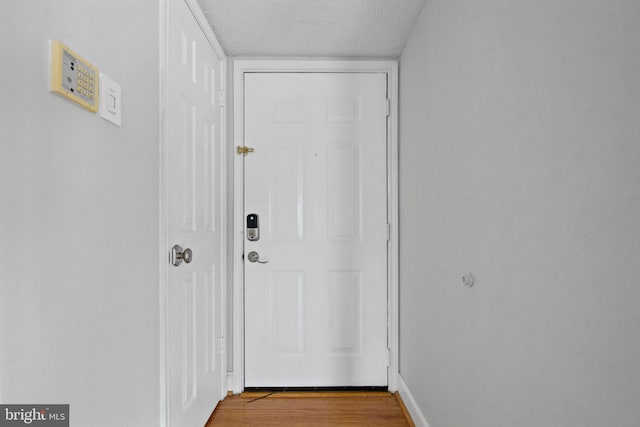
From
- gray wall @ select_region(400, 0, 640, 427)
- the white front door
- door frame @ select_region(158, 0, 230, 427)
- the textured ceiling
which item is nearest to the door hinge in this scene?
the white front door

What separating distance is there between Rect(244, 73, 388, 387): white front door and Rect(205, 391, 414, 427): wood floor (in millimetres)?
88

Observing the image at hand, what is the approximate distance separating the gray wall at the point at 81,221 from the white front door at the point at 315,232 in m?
0.95

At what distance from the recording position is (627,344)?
2.06ft

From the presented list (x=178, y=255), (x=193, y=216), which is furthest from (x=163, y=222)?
(x=193, y=216)

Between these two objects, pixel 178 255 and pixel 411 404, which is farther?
pixel 411 404

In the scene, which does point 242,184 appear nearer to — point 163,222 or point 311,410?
point 163,222

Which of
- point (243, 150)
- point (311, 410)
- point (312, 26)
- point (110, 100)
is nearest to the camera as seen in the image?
point (110, 100)

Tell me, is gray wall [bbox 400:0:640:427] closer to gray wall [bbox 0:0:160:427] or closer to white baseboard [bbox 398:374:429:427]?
white baseboard [bbox 398:374:429:427]

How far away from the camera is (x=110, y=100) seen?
1033 millimetres

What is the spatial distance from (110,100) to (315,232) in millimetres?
1424

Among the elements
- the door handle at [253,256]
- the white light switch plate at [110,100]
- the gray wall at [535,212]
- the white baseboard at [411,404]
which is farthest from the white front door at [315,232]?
the white light switch plate at [110,100]

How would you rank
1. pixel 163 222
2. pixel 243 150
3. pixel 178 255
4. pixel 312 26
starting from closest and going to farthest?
pixel 163 222 → pixel 178 255 → pixel 312 26 → pixel 243 150

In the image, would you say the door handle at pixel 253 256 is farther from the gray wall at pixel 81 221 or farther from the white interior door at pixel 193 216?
the gray wall at pixel 81 221

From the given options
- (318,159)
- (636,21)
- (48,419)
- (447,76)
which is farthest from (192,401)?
(636,21)
